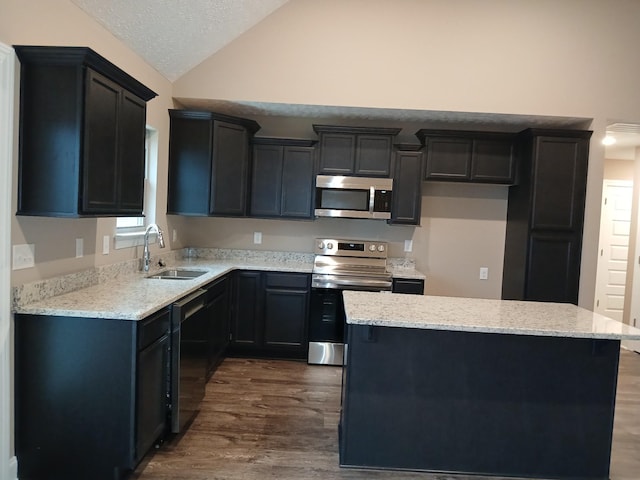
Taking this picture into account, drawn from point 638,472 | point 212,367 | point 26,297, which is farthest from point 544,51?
point 26,297

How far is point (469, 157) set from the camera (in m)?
4.30

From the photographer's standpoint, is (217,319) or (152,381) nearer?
(152,381)

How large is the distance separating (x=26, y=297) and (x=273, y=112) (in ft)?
9.60

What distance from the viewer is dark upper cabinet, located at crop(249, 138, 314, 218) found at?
14.3ft

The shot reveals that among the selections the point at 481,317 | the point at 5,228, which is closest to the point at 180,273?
the point at 5,228

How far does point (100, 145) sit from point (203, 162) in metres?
1.79

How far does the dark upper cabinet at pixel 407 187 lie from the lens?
4.30 meters

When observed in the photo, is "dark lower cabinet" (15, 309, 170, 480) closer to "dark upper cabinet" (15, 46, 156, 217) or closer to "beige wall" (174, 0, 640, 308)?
"dark upper cabinet" (15, 46, 156, 217)

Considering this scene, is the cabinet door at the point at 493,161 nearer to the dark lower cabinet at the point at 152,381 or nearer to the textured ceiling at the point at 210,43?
the textured ceiling at the point at 210,43

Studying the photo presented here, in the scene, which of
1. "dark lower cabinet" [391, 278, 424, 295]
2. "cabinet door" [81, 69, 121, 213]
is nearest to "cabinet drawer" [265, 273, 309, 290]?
"dark lower cabinet" [391, 278, 424, 295]

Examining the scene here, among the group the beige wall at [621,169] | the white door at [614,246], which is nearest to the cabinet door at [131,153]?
the white door at [614,246]

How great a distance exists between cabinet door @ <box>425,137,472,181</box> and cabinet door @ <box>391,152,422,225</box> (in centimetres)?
12

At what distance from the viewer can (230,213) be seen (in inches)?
166

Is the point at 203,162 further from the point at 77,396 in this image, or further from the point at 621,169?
the point at 621,169
